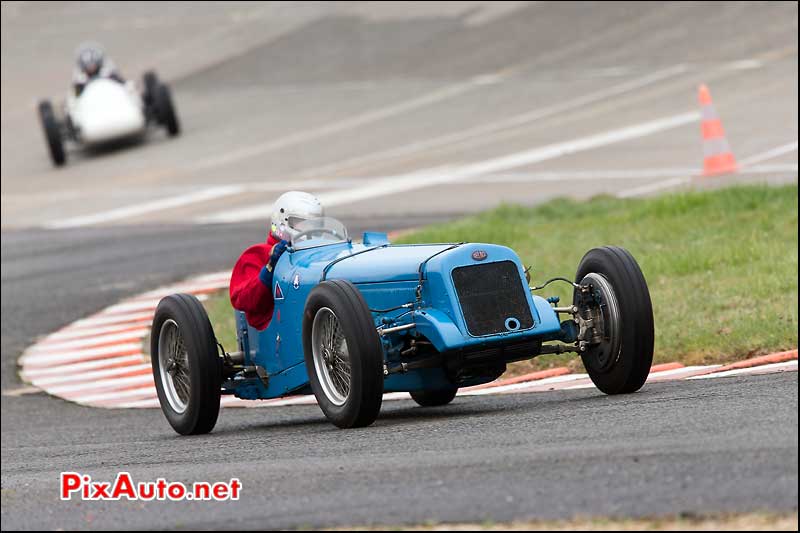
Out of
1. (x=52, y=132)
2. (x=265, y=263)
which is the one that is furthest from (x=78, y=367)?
(x=52, y=132)

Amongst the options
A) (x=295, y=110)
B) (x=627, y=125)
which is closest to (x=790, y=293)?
(x=627, y=125)

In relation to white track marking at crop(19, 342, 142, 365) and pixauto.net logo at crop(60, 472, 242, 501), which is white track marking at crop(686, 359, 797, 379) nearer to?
pixauto.net logo at crop(60, 472, 242, 501)

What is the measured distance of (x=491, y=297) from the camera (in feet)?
25.4

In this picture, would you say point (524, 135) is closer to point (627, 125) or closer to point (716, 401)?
point (627, 125)

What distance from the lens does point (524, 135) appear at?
24250mm

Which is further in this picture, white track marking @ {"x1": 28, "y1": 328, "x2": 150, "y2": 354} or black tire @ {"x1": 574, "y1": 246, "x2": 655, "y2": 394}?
white track marking @ {"x1": 28, "y1": 328, "x2": 150, "y2": 354}

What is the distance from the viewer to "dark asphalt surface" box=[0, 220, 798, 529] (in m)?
5.11

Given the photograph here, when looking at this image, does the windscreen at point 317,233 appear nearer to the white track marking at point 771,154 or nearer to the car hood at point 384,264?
the car hood at point 384,264

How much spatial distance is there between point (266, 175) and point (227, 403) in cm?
1284

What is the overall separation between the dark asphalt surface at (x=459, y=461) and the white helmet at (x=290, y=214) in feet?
3.73

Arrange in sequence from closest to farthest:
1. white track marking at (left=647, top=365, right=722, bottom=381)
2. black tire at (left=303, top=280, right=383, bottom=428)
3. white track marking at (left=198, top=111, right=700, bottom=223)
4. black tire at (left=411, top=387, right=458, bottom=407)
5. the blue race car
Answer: black tire at (left=303, top=280, right=383, bottom=428) → the blue race car → white track marking at (left=647, top=365, right=722, bottom=381) → black tire at (left=411, top=387, right=458, bottom=407) → white track marking at (left=198, top=111, right=700, bottom=223)

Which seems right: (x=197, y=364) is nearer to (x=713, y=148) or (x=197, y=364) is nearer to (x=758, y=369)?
(x=758, y=369)

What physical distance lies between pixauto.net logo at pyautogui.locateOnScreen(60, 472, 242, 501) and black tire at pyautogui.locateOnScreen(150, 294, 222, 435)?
2232 millimetres

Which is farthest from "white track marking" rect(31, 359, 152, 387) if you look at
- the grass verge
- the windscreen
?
the windscreen
